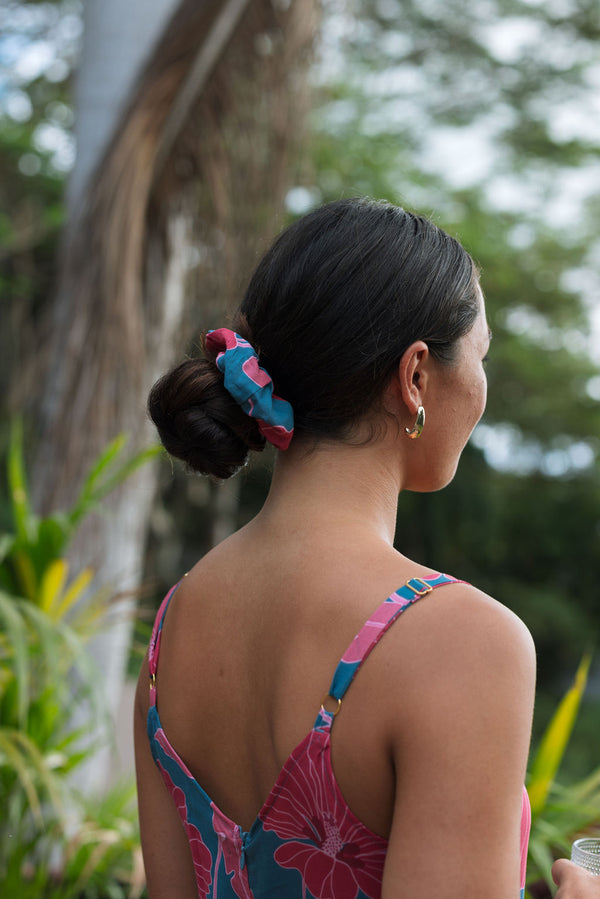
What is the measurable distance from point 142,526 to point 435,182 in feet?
22.9

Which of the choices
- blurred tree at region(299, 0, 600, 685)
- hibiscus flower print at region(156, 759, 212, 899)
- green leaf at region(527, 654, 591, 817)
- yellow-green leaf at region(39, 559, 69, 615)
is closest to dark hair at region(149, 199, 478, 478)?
hibiscus flower print at region(156, 759, 212, 899)

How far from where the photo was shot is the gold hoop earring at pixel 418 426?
104cm

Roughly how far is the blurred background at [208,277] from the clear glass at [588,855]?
0.67 meters

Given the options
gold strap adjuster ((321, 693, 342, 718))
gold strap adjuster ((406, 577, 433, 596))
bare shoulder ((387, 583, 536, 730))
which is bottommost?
gold strap adjuster ((321, 693, 342, 718))

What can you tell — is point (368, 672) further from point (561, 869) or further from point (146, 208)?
point (146, 208)

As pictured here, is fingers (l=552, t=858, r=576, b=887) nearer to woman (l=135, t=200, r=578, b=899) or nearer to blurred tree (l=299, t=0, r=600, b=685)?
woman (l=135, t=200, r=578, b=899)

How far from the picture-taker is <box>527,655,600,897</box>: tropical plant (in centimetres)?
218

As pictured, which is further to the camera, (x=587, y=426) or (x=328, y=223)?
(x=587, y=426)

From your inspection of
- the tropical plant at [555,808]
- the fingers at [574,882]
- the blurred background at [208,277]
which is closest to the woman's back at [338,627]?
the fingers at [574,882]

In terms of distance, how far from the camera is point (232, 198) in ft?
11.9

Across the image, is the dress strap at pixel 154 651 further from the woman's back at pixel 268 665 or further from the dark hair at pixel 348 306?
the dark hair at pixel 348 306

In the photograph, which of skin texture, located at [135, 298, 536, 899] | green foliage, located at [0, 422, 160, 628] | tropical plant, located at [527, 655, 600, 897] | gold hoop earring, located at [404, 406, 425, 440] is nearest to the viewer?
skin texture, located at [135, 298, 536, 899]

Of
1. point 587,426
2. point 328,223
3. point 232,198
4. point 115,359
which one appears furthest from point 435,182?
point 328,223

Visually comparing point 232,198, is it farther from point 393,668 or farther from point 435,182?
point 435,182
